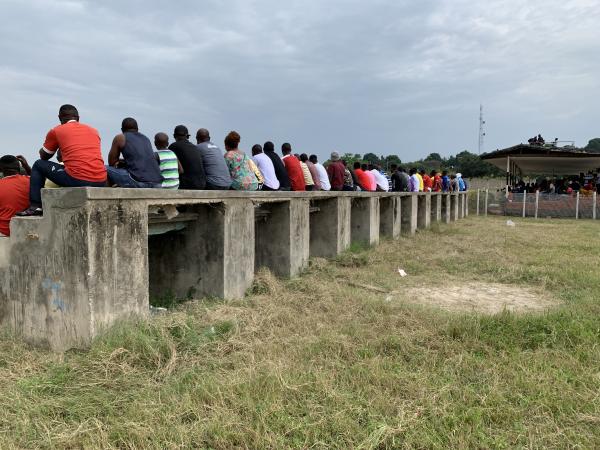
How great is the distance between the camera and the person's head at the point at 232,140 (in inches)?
300

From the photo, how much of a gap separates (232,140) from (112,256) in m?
3.82

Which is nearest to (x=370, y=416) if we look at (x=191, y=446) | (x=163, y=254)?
(x=191, y=446)

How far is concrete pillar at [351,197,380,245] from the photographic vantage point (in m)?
12.2

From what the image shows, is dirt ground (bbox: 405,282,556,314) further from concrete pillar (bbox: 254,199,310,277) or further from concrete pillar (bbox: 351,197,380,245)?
concrete pillar (bbox: 351,197,380,245)

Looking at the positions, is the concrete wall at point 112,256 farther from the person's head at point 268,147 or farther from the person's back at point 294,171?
the person's back at point 294,171

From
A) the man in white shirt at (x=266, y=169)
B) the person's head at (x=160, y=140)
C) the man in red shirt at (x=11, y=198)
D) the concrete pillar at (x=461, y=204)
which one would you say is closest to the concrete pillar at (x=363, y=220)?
the man in white shirt at (x=266, y=169)

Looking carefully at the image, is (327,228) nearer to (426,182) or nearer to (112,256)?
(112,256)

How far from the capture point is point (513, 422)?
307 cm

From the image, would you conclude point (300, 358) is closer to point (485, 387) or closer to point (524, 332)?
point (485, 387)

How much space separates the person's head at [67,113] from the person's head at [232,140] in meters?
3.04

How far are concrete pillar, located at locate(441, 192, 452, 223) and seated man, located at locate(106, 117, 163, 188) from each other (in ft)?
64.1

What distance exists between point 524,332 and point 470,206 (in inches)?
1119

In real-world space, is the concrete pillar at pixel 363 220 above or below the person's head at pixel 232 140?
below

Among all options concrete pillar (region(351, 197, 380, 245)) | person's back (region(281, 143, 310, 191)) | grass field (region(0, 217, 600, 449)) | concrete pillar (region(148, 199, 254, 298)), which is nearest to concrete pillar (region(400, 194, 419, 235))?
concrete pillar (region(351, 197, 380, 245))
